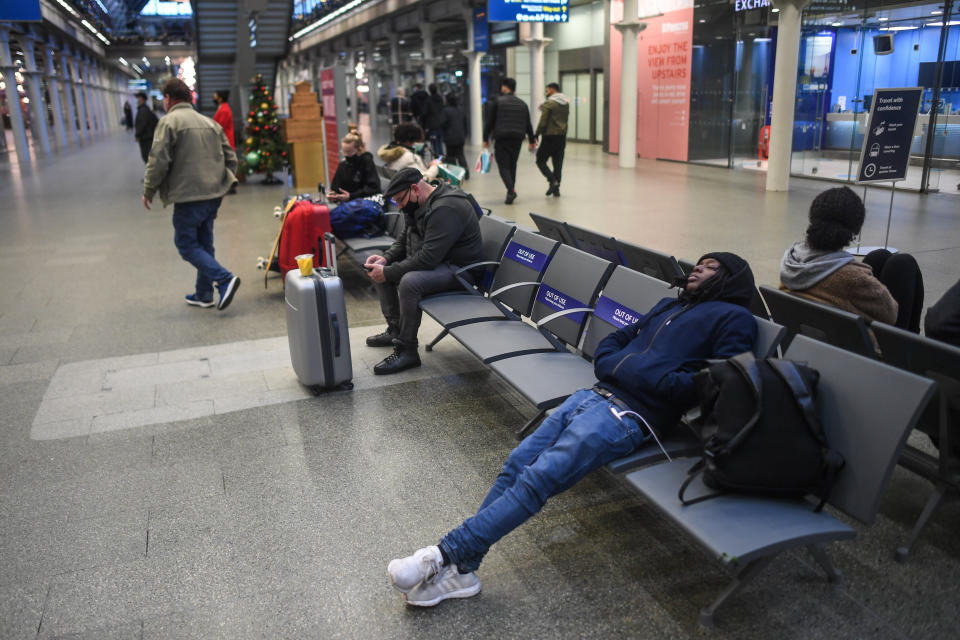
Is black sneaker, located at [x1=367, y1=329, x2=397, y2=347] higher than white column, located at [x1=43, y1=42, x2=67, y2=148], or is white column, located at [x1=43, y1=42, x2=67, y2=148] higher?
white column, located at [x1=43, y1=42, x2=67, y2=148]

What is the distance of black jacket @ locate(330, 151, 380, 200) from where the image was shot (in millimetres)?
7859

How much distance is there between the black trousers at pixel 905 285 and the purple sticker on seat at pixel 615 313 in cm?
117

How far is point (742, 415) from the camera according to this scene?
238 cm

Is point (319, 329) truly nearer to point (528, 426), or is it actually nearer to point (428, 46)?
point (528, 426)

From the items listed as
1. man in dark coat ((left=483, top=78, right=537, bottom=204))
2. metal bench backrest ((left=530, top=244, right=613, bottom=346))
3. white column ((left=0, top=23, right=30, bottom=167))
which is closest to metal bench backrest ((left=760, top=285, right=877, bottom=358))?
metal bench backrest ((left=530, top=244, right=613, bottom=346))

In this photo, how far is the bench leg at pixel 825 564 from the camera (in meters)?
2.55

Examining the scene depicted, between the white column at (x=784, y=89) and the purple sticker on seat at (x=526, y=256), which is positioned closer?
the purple sticker on seat at (x=526, y=256)

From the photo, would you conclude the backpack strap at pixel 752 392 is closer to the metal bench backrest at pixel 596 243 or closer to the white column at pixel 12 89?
the metal bench backrest at pixel 596 243

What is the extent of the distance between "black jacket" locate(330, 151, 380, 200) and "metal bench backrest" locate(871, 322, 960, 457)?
19.1 ft

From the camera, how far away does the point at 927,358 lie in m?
2.67

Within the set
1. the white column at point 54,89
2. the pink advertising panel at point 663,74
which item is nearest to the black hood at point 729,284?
the pink advertising panel at point 663,74

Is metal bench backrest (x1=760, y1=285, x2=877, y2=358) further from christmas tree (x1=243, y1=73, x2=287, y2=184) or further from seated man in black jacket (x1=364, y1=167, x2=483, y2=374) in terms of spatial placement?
christmas tree (x1=243, y1=73, x2=287, y2=184)

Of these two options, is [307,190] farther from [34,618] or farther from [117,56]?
[117,56]

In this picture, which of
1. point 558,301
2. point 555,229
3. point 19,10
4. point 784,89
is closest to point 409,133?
point 555,229
